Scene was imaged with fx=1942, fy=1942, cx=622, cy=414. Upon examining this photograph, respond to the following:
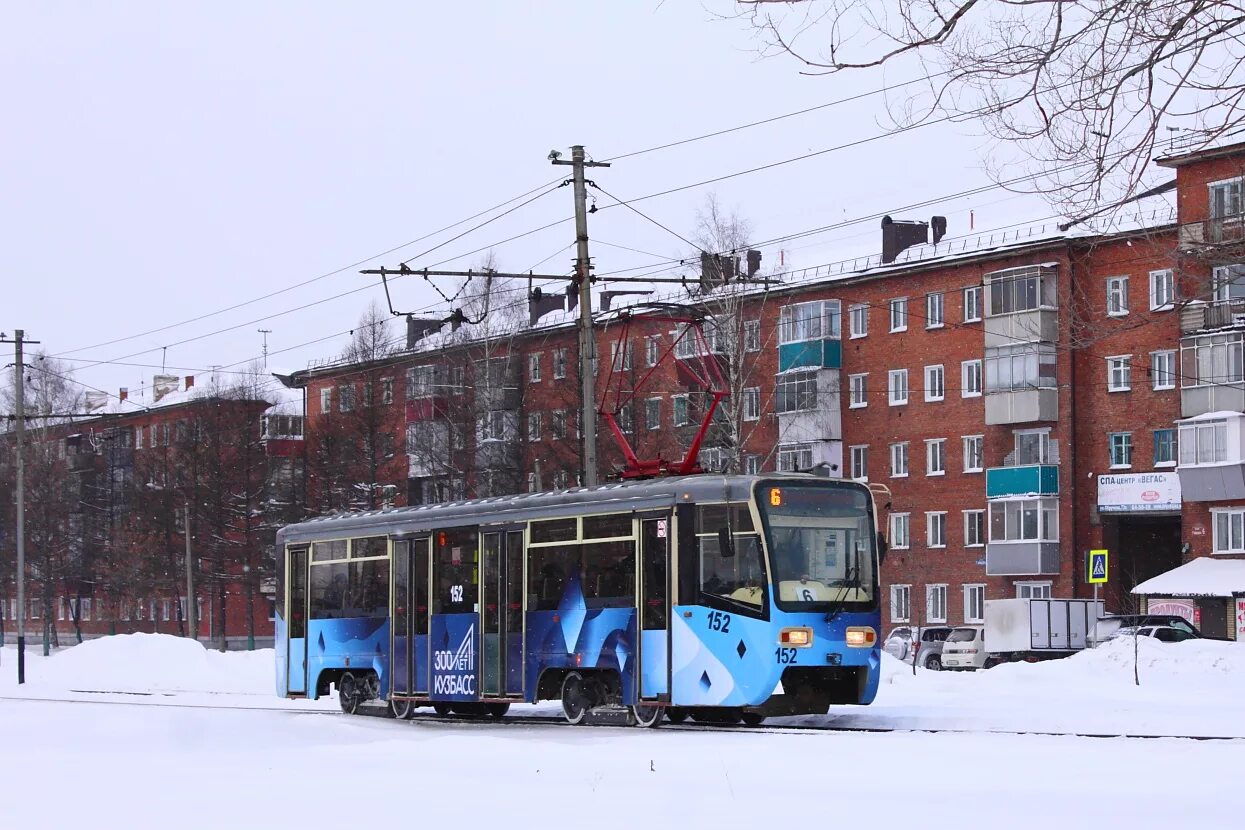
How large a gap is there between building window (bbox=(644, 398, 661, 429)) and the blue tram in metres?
40.8

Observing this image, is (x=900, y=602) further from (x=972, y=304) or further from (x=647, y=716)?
(x=647, y=716)

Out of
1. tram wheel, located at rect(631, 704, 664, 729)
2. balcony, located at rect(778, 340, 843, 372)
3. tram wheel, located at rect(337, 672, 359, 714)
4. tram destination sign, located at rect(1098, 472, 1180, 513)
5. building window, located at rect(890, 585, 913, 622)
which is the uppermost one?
balcony, located at rect(778, 340, 843, 372)

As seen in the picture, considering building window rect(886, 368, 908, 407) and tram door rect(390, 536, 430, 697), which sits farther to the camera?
building window rect(886, 368, 908, 407)

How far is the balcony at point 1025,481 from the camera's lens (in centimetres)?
6216

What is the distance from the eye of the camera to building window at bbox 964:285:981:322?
6462 centimetres

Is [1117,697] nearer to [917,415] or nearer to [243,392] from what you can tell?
[917,415]

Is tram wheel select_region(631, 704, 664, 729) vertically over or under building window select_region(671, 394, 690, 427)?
under

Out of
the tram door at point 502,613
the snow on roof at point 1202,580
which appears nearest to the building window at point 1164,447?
the snow on roof at point 1202,580

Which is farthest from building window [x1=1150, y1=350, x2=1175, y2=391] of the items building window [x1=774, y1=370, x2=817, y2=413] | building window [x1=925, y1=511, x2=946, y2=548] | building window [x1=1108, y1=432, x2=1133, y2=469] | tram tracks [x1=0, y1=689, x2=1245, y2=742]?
tram tracks [x1=0, y1=689, x2=1245, y2=742]

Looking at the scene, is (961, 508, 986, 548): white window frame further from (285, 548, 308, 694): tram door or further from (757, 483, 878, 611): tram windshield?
(757, 483, 878, 611): tram windshield

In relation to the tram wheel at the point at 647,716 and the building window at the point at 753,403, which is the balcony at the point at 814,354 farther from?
the tram wheel at the point at 647,716

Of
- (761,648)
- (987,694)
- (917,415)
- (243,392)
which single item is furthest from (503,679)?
(243,392)

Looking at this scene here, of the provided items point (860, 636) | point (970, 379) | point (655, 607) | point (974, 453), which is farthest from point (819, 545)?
point (974, 453)

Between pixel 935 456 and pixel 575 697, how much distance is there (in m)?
45.3
